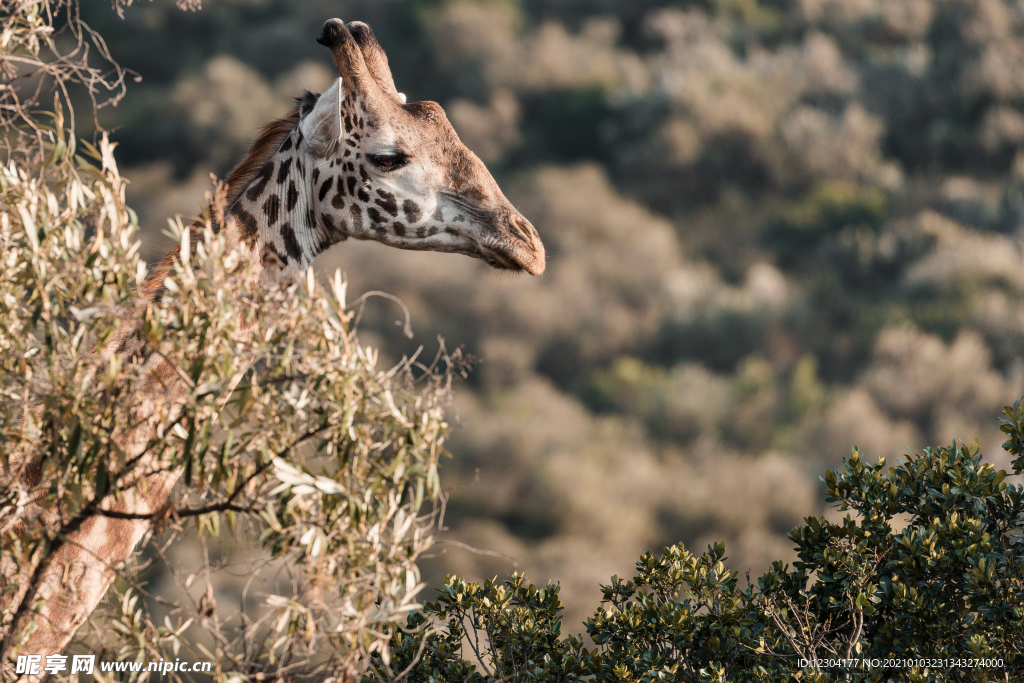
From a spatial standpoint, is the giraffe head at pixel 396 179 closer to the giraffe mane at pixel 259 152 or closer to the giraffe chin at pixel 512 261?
the giraffe chin at pixel 512 261

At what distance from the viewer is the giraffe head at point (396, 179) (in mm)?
3309

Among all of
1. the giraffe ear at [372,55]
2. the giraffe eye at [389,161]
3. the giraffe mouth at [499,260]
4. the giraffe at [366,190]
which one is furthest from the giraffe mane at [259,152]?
the giraffe mouth at [499,260]

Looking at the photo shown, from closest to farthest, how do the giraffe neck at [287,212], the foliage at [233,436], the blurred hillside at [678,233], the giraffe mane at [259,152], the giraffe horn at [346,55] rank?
1. the foliage at [233,436]
2. the giraffe horn at [346,55]
3. the giraffe neck at [287,212]
4. the giraffe mane at [259,152]
5. the blurred hillside at [678,233]

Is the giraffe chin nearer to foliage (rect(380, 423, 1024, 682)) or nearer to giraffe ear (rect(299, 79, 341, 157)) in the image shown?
giraffe ear (rect(299, 79, 341, 157))

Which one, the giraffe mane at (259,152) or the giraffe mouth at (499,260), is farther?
the giraffe mane at (259,152)

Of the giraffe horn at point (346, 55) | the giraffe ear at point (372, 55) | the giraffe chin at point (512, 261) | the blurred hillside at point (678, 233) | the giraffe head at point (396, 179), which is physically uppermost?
the blurred hillside at point (678, 233)

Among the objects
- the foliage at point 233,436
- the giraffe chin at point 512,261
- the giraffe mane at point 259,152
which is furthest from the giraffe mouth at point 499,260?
the giraffe mane at point 259,152

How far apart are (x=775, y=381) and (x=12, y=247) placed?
17.9m

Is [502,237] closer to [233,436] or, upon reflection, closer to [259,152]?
[259,152]

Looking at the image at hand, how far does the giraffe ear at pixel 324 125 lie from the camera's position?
330cm

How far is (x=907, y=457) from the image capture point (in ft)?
12.1

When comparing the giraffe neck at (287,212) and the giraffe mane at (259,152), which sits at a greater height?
the giraffe mane at (259,152)

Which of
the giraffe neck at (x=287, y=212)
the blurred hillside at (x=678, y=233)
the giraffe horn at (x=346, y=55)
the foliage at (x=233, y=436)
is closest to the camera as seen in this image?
the foliage at (x=233, y=436)

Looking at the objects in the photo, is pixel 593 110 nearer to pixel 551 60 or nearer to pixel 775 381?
pixel 551 60
